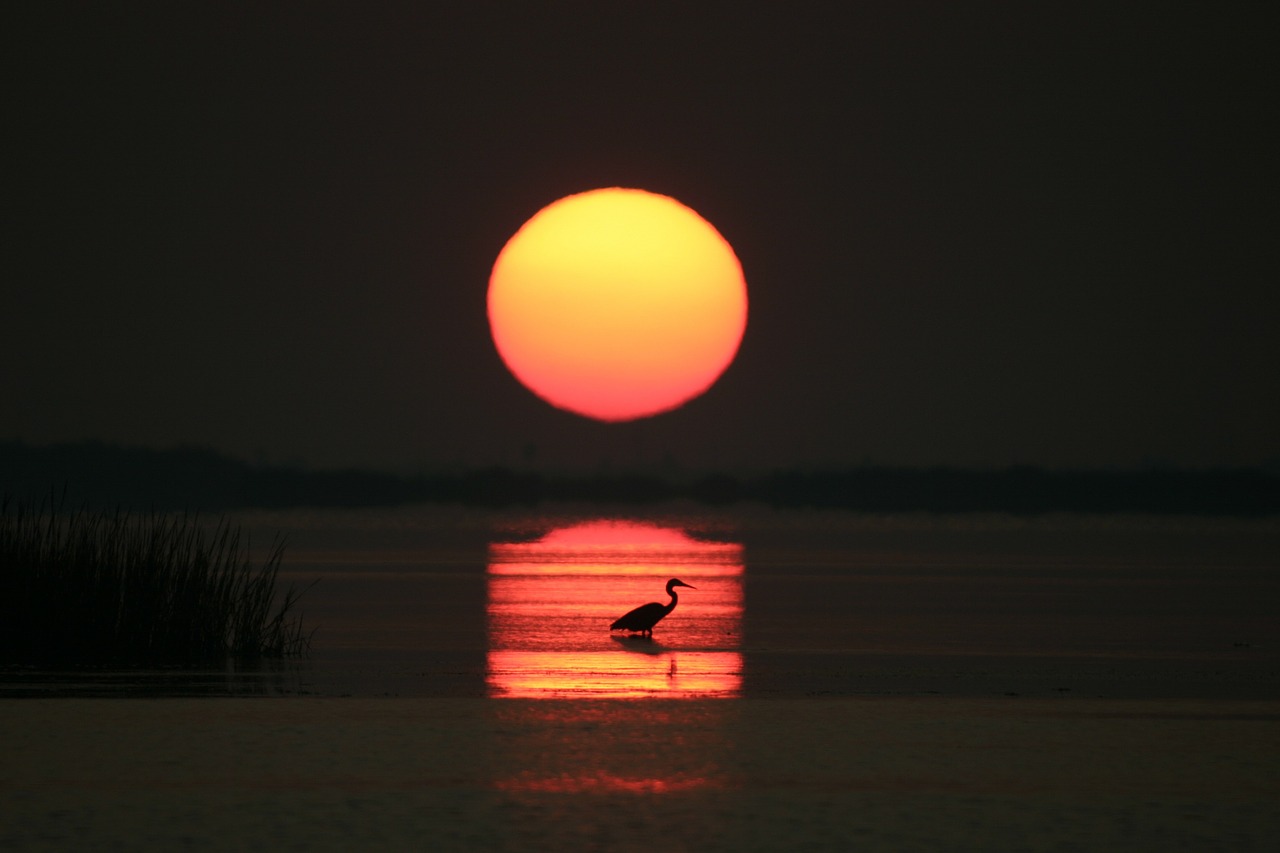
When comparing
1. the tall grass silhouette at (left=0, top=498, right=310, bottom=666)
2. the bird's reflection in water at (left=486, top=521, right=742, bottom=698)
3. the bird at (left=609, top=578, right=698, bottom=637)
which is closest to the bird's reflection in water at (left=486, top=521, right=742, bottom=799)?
the bird's reflection in water at (left=486, top=521, right=742, bottom=698)

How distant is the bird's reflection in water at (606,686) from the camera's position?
41.9 ft

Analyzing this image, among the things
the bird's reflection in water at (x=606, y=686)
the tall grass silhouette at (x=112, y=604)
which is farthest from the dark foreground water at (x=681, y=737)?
the tall grass silhouette at (x=112, y=604)

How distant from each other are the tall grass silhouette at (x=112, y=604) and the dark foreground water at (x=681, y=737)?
142cm

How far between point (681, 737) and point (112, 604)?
905 cm

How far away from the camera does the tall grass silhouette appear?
66.5ft

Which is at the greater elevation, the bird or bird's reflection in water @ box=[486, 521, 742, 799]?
the bird

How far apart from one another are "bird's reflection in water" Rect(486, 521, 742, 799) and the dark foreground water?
→ 0.06 metres

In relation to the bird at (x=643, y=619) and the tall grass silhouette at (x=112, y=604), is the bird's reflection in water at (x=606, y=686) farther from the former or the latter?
the tall grass silhouette at (x=112, y=604)

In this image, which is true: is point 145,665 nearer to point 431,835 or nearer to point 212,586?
point 212,586

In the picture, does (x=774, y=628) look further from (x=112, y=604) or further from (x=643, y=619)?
(x=112, y=604)

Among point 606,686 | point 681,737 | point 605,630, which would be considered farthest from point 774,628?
point 681,737

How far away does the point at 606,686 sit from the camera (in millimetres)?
18016

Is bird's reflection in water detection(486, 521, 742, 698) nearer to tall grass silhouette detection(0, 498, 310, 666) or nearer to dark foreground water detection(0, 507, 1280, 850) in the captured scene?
dark foreground water detection(0, 507, 1280, 850)

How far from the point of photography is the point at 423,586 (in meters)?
37.9
